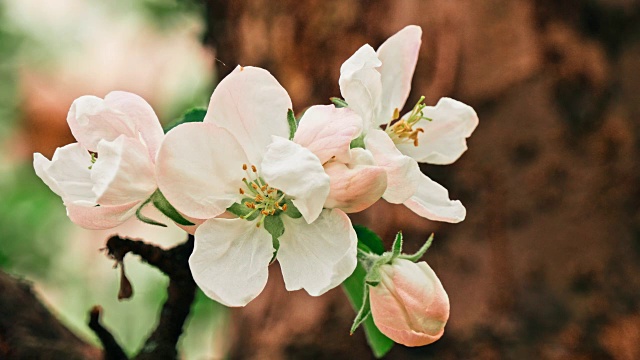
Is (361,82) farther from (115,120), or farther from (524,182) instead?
(524,182)

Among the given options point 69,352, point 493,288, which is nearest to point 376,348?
point 69,352

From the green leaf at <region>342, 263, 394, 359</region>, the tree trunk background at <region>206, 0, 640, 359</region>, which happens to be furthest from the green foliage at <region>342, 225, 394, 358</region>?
the tree trunk background at <region>206, 0, 640, 359</region>

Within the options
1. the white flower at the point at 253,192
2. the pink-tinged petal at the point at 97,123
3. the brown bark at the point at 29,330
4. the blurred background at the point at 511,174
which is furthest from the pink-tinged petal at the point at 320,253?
the blurred background at the point at 511,174

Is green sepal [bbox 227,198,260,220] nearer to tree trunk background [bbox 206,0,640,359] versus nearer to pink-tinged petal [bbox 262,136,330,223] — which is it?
pink-tinged petal [bbox 262,136,330,223]

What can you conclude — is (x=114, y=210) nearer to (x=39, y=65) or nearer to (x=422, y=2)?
(x=422, y=2)

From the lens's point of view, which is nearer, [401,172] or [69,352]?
[401,172]

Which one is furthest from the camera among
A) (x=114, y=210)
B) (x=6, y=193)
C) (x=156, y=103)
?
(x=156, y=103)

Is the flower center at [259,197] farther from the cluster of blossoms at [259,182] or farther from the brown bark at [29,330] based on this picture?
the brown bark at [29,330]
